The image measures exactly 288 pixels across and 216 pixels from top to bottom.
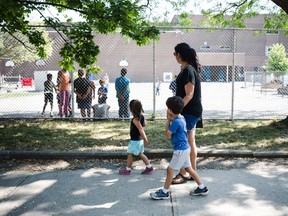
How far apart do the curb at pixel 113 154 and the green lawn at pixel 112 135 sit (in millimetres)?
368

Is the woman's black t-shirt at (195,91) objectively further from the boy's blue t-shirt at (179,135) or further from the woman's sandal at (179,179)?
the woman's sandal at (179,179)

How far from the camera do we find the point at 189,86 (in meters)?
4.32

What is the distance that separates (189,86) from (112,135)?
146 inches

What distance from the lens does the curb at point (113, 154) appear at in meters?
5.93

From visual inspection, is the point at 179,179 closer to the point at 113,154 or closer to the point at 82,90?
the point at 113,154

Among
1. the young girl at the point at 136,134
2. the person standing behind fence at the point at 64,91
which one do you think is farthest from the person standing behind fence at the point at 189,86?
the person standing behind fence at the point at 64,91

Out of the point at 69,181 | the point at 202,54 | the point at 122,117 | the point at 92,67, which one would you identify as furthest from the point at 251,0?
the point at 202,54

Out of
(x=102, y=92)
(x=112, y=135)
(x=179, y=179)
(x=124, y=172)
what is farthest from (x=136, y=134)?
(x=102, y=92)

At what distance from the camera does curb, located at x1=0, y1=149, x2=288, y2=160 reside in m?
5.93

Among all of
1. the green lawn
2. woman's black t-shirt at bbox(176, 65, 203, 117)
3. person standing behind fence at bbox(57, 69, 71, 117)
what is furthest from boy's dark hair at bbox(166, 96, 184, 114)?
person standing behind fence at bbox(57, 69, 71, 117)

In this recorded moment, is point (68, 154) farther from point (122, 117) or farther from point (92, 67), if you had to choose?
point (122, 117)

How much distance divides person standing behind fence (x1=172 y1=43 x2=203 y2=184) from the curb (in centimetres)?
149

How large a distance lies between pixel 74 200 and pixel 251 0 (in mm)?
9846

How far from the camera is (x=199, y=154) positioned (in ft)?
19.9
